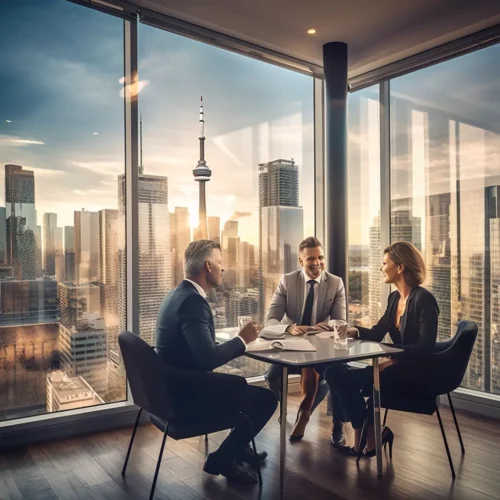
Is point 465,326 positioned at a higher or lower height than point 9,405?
higher

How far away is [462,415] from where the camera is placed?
4.41m

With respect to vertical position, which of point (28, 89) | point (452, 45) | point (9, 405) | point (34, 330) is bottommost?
point (9, 405)

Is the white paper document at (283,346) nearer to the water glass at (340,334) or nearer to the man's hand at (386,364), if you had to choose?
the water glass at (340,334)

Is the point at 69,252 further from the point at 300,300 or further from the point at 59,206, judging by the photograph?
the point at 300,300

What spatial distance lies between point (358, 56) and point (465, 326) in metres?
2.91

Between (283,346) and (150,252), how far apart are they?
176cm

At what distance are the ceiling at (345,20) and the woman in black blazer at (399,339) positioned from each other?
1.92m

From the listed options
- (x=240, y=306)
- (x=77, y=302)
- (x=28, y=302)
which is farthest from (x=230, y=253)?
(x=28, y=302)

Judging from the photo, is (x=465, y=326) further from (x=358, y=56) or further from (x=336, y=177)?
(x=358, y=56)

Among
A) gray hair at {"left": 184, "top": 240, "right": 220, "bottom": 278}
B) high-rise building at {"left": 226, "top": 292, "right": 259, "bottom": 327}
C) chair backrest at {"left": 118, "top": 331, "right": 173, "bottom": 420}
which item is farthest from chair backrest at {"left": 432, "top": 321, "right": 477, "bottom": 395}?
high-rise building at {"left": 226, "top": 292, "right": 259, "bottom": 327}

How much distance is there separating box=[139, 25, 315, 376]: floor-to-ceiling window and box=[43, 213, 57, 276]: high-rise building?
687 mm

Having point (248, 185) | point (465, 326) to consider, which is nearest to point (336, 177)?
point (248, 185)

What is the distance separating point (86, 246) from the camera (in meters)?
4.09

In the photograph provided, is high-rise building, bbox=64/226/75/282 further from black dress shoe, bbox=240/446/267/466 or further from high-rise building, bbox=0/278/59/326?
black dress shoe, bbox=240/446/267/466
